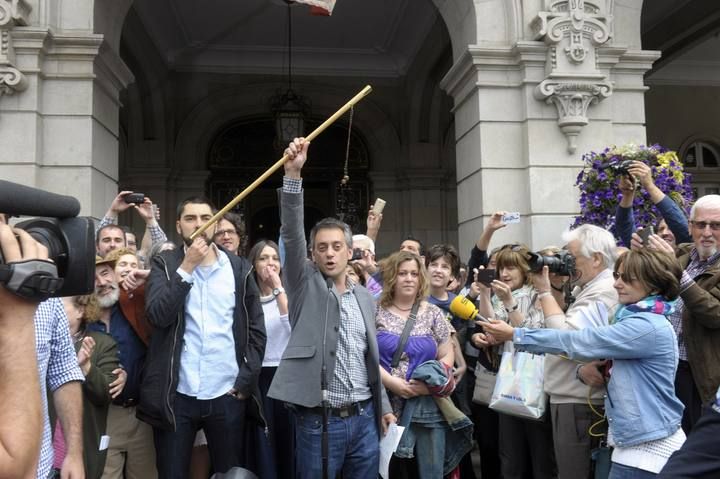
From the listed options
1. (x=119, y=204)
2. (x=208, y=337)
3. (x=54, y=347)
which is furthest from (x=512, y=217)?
(x=54, y=347)

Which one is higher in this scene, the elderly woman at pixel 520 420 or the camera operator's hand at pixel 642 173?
the camera operator's hand at pixel 642 173

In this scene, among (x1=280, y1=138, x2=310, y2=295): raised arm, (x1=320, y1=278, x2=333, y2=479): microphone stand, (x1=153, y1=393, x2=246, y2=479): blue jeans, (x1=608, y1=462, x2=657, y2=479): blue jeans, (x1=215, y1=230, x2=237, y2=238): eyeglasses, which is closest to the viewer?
(x1=608, y1=462, x2=657, y2=479): blue jeans

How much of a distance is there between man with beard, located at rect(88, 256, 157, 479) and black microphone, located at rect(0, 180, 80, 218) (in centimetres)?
266

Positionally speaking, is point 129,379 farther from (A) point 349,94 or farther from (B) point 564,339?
(A) point 349,94

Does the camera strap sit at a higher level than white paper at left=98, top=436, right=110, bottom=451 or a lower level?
higher

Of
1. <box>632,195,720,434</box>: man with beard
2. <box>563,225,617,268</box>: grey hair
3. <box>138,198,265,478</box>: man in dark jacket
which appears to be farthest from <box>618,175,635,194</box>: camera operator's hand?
<box>138,198,265,478</box>: man in dark jacket

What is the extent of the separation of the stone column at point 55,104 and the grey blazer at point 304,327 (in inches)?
149

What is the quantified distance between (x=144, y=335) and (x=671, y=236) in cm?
381

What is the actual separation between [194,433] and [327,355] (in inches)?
40.1

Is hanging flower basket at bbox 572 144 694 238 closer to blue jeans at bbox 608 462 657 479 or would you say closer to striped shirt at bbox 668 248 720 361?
Answer: striped shirt at bbox 668 248 720 361

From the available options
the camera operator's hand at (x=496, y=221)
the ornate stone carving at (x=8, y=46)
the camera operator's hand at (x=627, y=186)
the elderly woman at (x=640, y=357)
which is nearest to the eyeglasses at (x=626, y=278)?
the elderly woman at (x=640, y=357)

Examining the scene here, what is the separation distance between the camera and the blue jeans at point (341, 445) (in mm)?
3570

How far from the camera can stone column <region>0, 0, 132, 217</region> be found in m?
6.58

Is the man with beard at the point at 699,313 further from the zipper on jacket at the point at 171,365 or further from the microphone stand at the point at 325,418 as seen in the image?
the zipper on jacket at the point at 171,365
